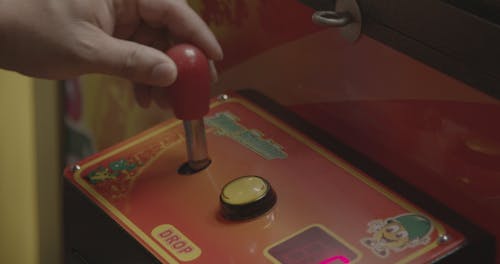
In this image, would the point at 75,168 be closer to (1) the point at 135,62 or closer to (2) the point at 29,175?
(1) the point at 135,62

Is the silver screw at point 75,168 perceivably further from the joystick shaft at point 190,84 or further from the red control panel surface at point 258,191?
the joystick shaft at point 190,84

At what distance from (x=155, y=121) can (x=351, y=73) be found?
391 millimetres

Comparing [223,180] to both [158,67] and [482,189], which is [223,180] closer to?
[158,67]

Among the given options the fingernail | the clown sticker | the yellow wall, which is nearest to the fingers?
the fingernail

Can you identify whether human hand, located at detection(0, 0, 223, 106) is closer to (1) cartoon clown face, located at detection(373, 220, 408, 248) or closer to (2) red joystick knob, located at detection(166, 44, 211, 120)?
(2) red joystick knob, located at detection(166, 44, 211, 120)

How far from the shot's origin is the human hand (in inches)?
28.5

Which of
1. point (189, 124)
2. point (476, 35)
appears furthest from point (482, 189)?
point (189, 124)

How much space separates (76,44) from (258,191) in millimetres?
213

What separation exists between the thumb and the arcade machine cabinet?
0.05ft

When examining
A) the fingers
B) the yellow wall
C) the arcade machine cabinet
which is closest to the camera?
the arcade machine cabinet

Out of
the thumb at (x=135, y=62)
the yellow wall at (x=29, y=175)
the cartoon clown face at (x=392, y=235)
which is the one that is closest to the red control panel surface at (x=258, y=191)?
the cartoon clown face at (x=392, y=235)

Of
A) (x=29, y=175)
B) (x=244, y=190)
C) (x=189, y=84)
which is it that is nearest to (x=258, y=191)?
(x=244, y=190)

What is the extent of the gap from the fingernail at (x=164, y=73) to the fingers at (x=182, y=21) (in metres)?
0.10

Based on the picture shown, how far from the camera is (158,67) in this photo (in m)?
0.70
